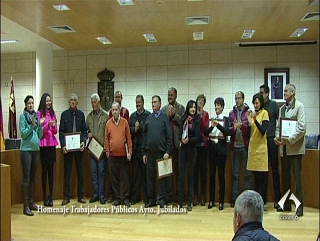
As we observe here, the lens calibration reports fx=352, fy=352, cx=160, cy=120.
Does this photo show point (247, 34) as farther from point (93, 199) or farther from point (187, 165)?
point (93, 199)

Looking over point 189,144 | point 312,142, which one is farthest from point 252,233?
point 312,142

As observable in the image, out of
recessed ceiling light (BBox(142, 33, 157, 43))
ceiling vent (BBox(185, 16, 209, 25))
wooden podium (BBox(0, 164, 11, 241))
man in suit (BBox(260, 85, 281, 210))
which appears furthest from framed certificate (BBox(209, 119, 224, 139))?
wooden podium (BBox(0, 164, 11, 241))

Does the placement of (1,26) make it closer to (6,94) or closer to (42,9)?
(42,9)

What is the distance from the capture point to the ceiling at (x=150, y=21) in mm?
4422

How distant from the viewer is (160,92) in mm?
7055

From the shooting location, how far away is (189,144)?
4.36m

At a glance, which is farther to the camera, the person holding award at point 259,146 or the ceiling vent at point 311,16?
the ceiling vent at point 311,16

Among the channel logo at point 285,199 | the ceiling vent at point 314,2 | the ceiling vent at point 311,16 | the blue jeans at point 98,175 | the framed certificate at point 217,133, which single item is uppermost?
the ceiling vent at point 311,16

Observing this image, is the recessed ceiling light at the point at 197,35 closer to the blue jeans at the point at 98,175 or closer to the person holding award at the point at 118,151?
the person holding award at the point at 118,151

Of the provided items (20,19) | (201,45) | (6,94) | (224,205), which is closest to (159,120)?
(224,205)

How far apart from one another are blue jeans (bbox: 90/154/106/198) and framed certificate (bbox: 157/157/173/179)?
921 millimetres

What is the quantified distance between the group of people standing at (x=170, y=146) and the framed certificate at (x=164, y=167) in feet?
0.22

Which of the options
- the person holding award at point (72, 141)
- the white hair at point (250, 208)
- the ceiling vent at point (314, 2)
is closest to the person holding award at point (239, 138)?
the ceiling vent at point (314, 2)

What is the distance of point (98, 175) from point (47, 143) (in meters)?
0.86
